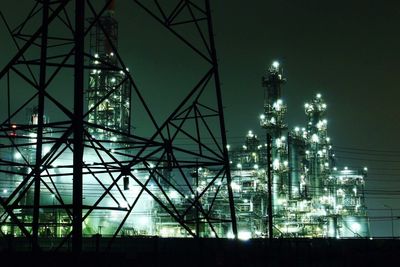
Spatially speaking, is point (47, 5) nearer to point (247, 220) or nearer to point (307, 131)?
point (247, 220)

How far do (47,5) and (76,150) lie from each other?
5.57 meters

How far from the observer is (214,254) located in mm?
17750

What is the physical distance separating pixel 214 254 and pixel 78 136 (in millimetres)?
6823

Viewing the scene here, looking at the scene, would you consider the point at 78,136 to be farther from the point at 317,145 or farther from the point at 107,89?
the point at 317,145

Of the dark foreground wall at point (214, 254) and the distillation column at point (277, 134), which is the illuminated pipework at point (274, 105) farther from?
the dark foreground wall at point (214, 254)

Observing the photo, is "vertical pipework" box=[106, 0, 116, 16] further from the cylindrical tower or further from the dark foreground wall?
the cylindrical tower

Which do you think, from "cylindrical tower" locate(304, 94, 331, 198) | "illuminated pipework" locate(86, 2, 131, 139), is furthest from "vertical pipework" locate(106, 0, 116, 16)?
"cylindrical tower" locate(304, 94, 331, 198)

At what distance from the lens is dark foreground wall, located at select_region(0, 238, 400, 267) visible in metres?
15.1

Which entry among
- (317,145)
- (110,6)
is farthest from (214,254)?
(317,145)

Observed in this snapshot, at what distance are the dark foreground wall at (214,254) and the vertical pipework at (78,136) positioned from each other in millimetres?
627

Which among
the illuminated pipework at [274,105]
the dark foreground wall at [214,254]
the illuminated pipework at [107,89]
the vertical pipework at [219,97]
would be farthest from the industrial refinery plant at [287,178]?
the vertical pipework at [219,97]

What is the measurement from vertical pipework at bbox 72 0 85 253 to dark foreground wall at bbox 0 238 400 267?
0.63m

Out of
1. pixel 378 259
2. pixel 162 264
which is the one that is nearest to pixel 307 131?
pixel 378 259

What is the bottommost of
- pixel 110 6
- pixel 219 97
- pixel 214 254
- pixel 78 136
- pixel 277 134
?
pixel 214 254
